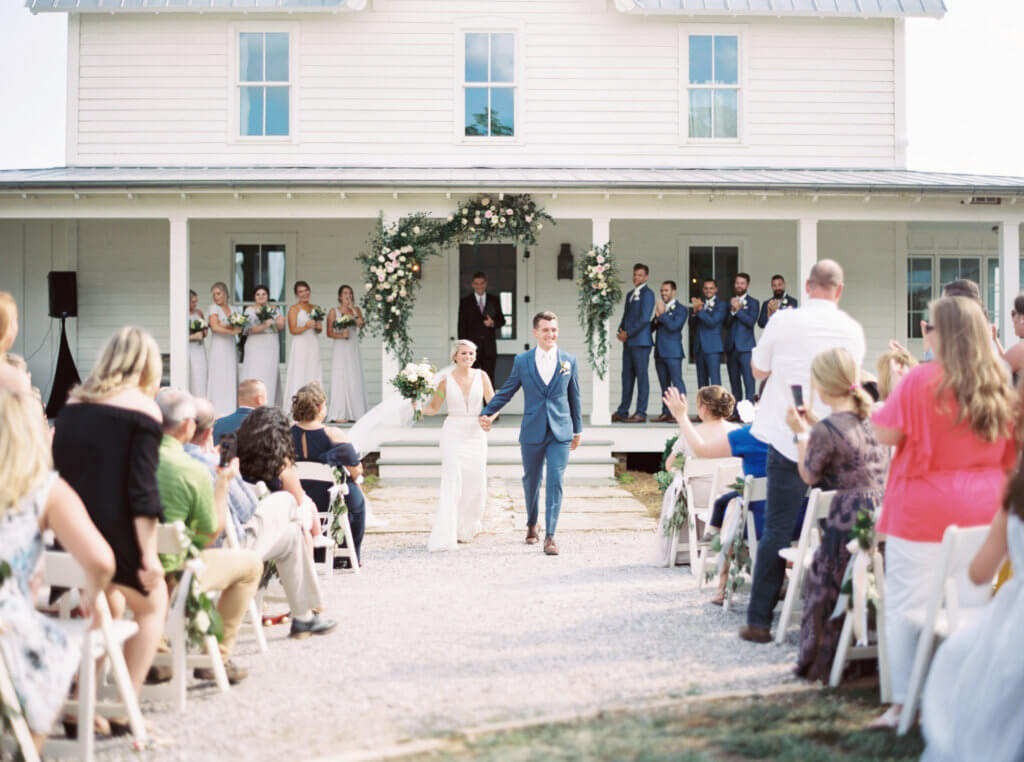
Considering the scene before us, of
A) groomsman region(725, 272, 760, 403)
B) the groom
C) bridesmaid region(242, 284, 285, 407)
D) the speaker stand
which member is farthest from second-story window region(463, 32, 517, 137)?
the groom

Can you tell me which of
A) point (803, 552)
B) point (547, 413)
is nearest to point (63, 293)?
point (547, 413)

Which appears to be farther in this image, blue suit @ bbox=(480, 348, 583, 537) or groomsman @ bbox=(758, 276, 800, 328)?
groomsman @ bbox=(758, 276, 800, 328)

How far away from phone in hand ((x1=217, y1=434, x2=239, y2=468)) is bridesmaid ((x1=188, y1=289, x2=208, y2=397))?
7934mm

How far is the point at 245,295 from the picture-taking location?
Answer: 51.7ft

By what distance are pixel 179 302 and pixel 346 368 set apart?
242cm

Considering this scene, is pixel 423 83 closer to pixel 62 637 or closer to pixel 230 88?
pixel 230 88

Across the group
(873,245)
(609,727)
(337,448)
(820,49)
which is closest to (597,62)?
(820,49)

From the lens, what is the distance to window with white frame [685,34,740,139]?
15.6 meters

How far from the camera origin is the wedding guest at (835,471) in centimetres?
478

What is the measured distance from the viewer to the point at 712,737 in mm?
3895

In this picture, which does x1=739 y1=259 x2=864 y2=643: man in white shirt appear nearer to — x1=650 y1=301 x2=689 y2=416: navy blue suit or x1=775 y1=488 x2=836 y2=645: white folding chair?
x1=775 y1=488 x2=836 y2=645: white folding chair

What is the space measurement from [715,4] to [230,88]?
7591mm

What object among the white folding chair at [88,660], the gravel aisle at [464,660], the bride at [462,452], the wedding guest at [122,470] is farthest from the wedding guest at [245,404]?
the white folding chair at [88,660]

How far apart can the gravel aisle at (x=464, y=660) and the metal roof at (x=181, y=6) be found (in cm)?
1031
